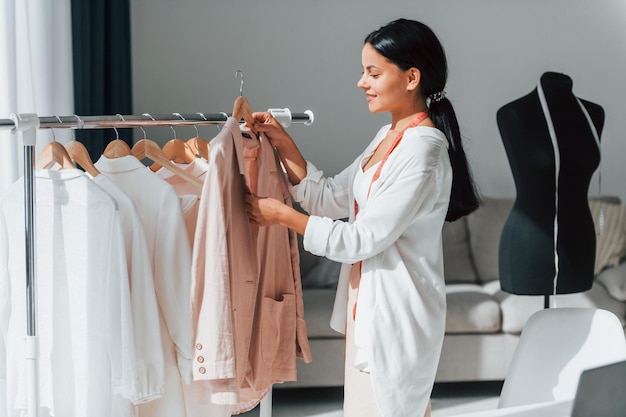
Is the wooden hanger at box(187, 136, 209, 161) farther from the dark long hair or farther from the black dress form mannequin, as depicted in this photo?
the black dress form mannequin

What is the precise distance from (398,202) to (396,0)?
10.3ft

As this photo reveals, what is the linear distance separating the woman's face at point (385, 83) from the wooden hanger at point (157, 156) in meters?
0.50

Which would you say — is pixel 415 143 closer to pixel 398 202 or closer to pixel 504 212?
pixel 398 202

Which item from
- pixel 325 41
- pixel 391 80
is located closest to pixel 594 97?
pixel 325 41

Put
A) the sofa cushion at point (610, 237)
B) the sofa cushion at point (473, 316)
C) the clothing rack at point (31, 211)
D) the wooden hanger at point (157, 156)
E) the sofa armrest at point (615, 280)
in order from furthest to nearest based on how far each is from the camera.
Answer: the sofa cushion at point (610, 237) → the sofa armrest at point (615, 280) → the sofa cushion at point (473, 316) → the wooden hanger at point (157, 156) → the clothing rack at point (31, 211)

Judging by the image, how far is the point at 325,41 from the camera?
4.58 metres

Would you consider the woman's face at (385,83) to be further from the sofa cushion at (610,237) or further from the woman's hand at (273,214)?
the sofa cushion at (610,237)

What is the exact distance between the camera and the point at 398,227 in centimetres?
176

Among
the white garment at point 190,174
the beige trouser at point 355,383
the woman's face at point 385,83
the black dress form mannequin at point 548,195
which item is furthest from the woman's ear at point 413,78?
the black dress form mannequin at point 548,195

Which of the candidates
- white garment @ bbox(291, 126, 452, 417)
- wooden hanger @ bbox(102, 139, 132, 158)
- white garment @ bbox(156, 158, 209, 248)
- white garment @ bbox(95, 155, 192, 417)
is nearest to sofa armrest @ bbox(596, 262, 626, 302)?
white garment @ bbox(291, 126, 452, 417)

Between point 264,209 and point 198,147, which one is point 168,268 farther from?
point 198,147

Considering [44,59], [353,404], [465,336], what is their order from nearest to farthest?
[353,404], [44,59], [465,336]

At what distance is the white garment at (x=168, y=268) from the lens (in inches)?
73.0

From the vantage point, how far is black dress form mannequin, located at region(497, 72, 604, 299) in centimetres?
290
